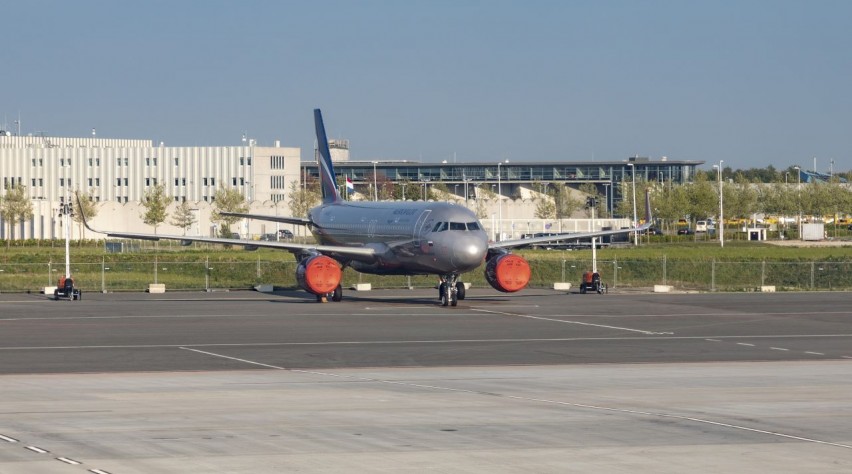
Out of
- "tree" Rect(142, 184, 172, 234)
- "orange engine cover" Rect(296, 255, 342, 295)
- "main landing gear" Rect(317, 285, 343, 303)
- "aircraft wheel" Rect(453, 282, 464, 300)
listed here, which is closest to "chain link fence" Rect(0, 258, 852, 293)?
"main landing gear" Rect(317, 285, 343, 303)

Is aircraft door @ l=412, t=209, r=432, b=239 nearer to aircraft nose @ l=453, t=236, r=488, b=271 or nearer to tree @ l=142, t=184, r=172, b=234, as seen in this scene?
aircraft nose @ l=453, t=236, r=488, b=271

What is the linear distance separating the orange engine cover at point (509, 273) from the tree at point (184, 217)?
289 feet

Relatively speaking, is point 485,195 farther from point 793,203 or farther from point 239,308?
point 239,308

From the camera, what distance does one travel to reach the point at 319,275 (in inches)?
2109

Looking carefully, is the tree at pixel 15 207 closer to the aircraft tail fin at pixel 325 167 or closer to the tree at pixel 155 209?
the tree at pixel 155 209

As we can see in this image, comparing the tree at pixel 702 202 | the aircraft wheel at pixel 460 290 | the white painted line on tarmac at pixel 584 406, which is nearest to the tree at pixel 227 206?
the tree at pixel 702 202

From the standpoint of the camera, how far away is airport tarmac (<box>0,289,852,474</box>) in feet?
55.6

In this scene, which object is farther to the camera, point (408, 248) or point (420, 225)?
point (408, 248)

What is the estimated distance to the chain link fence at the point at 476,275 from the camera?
70.1 m

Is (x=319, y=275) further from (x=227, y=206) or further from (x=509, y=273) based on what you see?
(x=227, y=206)

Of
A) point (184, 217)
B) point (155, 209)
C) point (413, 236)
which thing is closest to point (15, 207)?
point (155, 209)

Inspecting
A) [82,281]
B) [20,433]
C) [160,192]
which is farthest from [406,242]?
[160,192]

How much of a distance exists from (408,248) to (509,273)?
4401mm

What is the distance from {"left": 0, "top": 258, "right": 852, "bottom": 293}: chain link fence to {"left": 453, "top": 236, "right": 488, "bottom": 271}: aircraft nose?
1882cm
